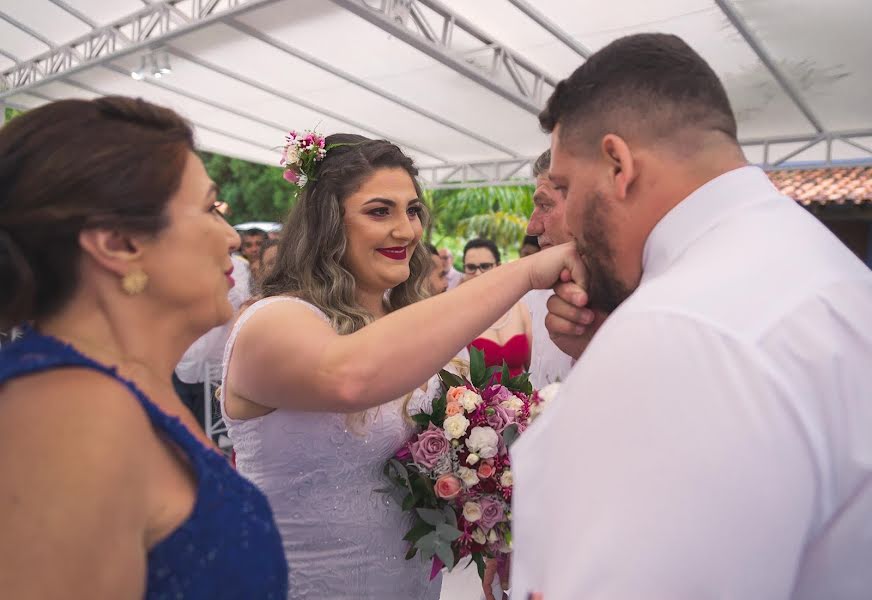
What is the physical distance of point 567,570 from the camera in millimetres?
1039

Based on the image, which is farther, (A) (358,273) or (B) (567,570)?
(A) (358,273)

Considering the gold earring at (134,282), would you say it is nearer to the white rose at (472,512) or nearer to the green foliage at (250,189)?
the white rose at (472,512)

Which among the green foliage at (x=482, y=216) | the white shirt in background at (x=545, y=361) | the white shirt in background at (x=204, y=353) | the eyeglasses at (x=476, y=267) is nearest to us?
the white shirt in background at (x=545, y=361)

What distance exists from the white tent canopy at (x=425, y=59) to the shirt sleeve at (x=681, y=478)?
5.47 meters

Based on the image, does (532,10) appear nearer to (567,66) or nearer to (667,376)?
(567,66)

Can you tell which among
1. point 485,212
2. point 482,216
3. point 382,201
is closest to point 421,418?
point 382,201

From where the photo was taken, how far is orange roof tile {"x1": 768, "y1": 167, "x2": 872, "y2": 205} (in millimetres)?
12359

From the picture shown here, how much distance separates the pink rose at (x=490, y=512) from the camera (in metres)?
2.27

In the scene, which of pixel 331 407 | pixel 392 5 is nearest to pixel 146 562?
pixel 331 407

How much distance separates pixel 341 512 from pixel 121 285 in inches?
50.0

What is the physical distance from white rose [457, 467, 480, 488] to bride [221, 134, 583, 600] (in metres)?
0.26

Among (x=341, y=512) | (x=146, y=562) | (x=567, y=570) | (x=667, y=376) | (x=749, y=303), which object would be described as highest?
(x=749, y=303)

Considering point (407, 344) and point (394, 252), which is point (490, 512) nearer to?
point (407, 344)

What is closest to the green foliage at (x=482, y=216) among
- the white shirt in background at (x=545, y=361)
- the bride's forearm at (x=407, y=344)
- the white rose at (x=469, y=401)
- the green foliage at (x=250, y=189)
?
the green foliage at (x=250, y=189)
